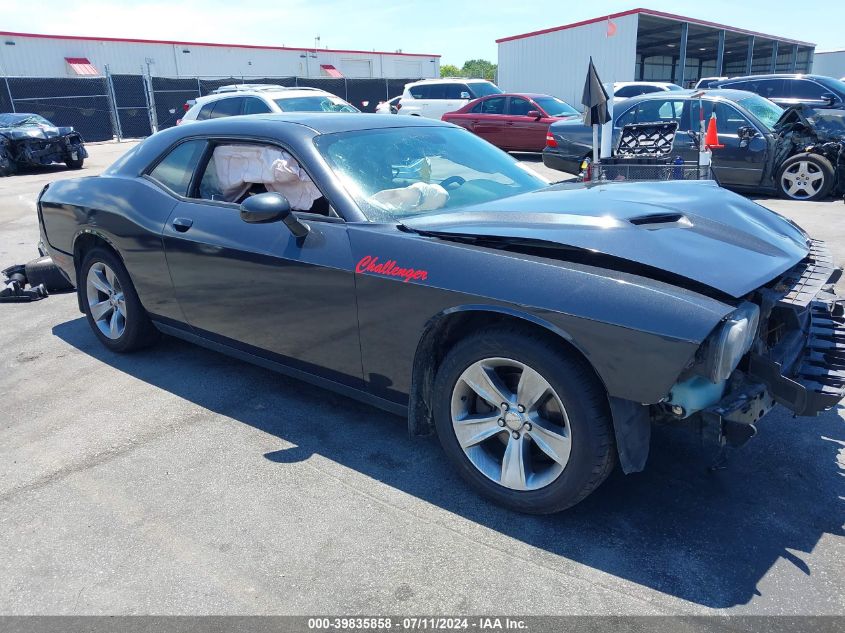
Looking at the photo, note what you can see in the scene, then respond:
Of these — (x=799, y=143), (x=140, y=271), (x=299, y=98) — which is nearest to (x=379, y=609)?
(x=140, y=271)

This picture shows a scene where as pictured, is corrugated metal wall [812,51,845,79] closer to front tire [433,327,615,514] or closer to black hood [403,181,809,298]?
black hood [403,181,809,298]

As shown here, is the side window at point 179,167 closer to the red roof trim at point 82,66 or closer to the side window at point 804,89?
the side window at point 804,89

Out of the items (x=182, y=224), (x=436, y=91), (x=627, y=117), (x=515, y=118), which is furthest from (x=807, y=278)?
(x=436, y=91)

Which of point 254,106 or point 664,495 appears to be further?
point 254,106

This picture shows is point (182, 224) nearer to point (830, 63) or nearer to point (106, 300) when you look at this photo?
point (106, 300)

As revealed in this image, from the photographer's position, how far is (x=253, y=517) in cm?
276

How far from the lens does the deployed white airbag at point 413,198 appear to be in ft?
10.6

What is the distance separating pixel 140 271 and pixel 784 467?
365 cm

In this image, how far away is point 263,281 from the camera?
3.36 m

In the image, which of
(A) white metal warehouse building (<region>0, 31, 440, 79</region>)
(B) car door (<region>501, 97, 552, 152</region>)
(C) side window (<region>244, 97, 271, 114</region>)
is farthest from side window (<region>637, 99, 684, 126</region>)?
(A) white metal warehouse building (<region>0, 31, 440, 79</region>)

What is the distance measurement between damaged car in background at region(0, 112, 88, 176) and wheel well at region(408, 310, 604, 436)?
51.9 feet

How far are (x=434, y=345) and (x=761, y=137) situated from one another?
27.6ft

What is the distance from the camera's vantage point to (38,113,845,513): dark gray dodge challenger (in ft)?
7.74

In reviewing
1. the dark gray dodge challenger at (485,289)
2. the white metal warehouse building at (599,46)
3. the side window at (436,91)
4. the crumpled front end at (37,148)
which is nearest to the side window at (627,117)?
the dark gray dodge challenger at (485,289)
